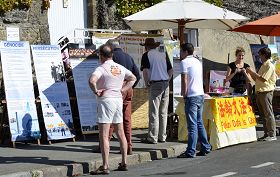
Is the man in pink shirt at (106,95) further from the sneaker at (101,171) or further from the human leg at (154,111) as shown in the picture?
the human leg at (154,111)

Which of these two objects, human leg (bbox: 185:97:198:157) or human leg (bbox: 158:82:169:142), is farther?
human leg (bbox: 158:82:169:142)

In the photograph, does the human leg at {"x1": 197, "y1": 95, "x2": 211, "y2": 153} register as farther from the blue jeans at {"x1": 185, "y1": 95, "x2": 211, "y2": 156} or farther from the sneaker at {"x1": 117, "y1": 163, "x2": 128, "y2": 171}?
the sneaker at {"x1": 117, "y1": 163, "x2": 128, "y2": 171}

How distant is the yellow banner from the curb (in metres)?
0.92

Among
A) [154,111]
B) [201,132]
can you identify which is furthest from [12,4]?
[201,132]

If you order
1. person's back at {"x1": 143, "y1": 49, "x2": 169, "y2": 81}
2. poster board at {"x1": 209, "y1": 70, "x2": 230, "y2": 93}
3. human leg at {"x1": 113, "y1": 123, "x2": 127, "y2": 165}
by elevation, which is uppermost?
person's back at {"x1": 143, "y1": 49, "x2": 169, "y2": 81}

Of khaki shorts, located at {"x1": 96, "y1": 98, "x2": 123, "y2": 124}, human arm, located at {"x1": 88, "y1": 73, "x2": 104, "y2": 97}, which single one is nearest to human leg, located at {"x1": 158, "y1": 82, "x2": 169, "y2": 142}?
khaki shorts, located at {"x1": 96, "y1": 98, "x2": 123, "y2": 124}

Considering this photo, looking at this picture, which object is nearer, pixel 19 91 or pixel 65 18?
pixel 19 91

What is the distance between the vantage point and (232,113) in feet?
39.0

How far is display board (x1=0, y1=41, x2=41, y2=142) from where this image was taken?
11273mm

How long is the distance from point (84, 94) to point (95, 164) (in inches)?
118

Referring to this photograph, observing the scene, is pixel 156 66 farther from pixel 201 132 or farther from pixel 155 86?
pixel 201 132

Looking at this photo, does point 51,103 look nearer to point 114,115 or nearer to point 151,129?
point 151,129

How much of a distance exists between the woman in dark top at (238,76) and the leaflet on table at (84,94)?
298 centimetres

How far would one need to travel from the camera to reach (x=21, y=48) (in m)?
11.6
